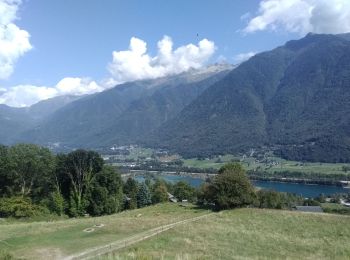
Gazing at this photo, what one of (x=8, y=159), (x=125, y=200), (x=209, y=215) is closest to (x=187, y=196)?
(x=125, y=200)

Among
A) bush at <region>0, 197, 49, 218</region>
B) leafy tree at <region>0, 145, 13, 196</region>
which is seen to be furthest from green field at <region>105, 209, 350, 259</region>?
leafy tree at <region>0, 145, 13, 196</region>

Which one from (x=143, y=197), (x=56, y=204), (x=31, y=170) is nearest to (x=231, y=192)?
(x=56, y=204)

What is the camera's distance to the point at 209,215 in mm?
52500

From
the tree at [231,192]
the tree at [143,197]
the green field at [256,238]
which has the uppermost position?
the tree at [231,192]

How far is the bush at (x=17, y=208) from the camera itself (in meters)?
66.9

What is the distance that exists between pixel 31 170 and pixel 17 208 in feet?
31.1

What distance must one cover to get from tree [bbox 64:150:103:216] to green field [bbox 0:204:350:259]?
26438 mm

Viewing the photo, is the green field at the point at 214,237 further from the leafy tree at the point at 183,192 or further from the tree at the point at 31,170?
the leafy tree at the point at 183,192

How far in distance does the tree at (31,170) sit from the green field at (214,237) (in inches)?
1042

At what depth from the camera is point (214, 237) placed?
41.8 m

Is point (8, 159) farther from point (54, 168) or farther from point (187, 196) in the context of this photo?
point (187, 196)

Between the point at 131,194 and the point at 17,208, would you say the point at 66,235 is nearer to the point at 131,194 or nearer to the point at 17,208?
the point at 17,208

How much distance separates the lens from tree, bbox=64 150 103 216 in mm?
77188

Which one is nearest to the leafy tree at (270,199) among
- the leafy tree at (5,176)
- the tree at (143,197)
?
the tree at (143,197)
